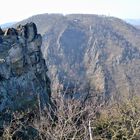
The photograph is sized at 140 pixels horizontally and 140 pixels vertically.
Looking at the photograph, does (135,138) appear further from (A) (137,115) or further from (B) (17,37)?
(B) (17,37)

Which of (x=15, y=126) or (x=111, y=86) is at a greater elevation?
(x=15, y=126)

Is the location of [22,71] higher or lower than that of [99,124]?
higher

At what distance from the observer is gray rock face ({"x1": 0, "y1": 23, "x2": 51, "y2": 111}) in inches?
1700

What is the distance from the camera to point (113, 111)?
134 ft

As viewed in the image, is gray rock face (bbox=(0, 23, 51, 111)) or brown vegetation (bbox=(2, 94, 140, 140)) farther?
gray rock face (bbox=(0, 23, 51, 111))

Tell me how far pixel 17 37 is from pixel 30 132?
1343 centimetres

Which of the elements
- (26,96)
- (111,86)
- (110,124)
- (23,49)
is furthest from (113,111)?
(111,86)

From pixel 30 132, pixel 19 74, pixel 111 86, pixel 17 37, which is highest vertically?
pixel 17 37

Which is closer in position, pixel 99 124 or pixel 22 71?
pixel 99 124

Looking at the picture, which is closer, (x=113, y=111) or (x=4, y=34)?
(x=113, y=111)

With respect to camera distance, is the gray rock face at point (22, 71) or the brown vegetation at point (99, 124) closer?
the brown vegetation at point (99, 124)

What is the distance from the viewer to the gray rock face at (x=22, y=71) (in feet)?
142

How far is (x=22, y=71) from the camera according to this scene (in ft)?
154

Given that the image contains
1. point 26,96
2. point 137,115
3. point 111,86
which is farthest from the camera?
point 111,86
